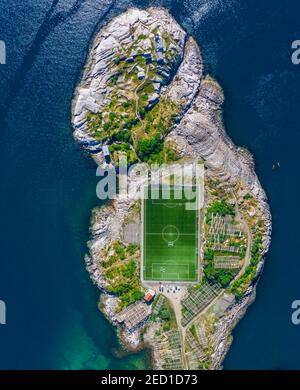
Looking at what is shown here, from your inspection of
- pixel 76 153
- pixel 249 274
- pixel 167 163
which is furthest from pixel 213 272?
pixel 76 153

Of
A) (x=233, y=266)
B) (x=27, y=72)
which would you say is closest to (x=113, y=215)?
(x=233, y=266)
